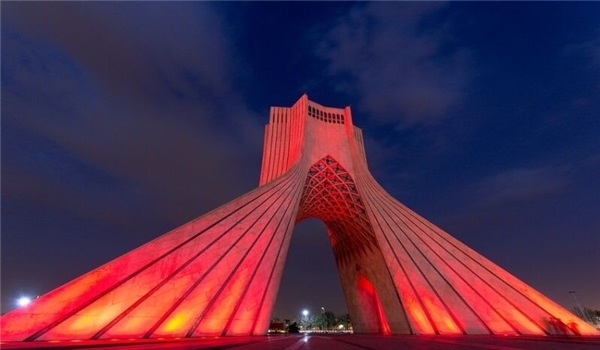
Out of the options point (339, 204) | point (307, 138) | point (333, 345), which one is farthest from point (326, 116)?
point (333, 345)

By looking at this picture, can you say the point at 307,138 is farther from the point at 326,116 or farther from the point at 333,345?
the point at 333,345

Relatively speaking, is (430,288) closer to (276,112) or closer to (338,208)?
(338,208)

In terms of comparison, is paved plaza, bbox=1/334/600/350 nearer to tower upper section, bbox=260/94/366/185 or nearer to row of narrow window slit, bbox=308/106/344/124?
tower upper section, bbox=260/94/366/185

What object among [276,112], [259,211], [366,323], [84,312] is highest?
[276,112]

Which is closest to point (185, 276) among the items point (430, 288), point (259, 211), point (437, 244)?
point (259, 211)

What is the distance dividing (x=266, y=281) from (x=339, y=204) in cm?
1072

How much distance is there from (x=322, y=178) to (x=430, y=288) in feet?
31.6

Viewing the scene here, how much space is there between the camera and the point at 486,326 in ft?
32.4

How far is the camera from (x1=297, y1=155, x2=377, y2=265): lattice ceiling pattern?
18.5 metres

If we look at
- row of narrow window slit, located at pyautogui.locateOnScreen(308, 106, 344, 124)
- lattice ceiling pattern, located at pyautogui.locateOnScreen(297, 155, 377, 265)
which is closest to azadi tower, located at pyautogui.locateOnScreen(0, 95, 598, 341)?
lattice ceiling pattern, located at pyautogui.locateOnScreen(297, 155, 377, 265)

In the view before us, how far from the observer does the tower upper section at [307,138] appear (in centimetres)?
1877

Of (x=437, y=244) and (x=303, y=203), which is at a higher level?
(x=303, y=203)

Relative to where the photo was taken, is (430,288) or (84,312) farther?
(430,288)

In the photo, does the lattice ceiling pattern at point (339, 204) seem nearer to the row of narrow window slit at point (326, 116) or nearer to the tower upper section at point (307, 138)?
the tower upper section at point (307, 138)
